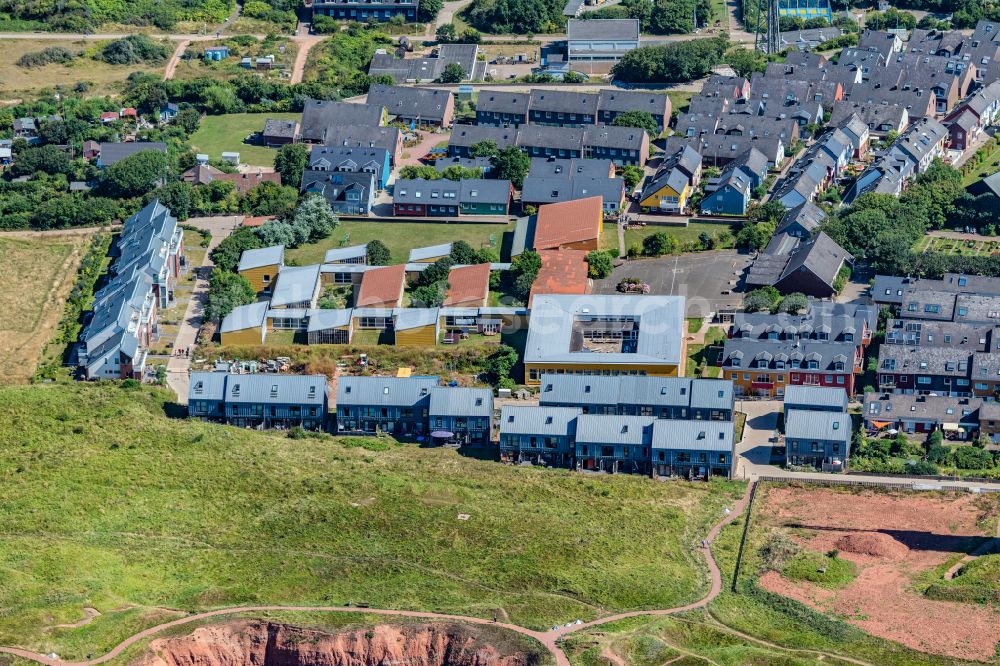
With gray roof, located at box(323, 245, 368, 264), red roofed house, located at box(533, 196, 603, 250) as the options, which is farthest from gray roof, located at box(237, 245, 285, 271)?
red roofed house, located at box(533, 196, 603, 250)

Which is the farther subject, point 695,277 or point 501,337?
point 695,277

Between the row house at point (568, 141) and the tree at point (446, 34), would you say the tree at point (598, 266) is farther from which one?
the tree at point (446, 34)

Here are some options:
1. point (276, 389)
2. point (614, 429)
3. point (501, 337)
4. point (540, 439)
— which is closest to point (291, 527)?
point (276, 389)

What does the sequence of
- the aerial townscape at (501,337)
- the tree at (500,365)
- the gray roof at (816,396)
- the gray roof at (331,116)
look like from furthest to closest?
the gray roof at (331,116) → the tree at (500,365) → the gray roof at (816,396) → the aerial townscape at (501,337)

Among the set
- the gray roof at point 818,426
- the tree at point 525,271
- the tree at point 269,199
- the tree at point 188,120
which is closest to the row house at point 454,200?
the tree at point 269,199

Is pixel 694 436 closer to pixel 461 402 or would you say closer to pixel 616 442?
pixel 616 442

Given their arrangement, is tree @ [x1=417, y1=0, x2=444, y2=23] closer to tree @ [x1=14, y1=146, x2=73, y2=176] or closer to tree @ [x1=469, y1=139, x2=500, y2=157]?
tree @ [x1=469, y1=139, x2=500, y2=157]
